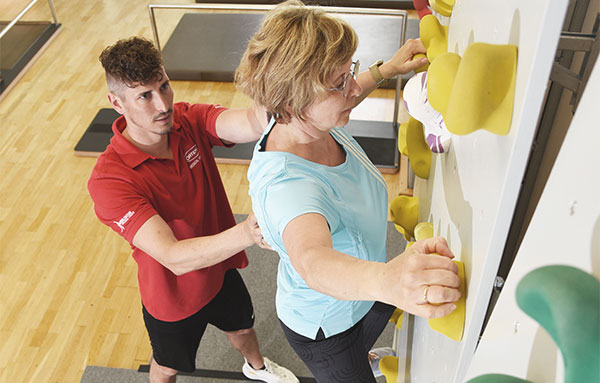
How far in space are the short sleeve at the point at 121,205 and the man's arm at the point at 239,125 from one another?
44 cm

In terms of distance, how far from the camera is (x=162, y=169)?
1.87 metres

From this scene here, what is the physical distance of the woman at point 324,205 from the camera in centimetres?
83

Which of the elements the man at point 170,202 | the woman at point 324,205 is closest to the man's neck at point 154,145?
the man at point 170,202

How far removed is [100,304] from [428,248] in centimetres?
261

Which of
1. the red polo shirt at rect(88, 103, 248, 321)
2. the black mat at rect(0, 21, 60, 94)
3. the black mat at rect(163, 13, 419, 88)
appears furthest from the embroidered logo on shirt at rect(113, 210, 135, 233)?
the black mat at rect(0, 21, 60, 94)

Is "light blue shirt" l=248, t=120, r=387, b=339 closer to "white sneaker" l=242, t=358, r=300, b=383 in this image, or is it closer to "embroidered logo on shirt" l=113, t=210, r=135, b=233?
"embroidered logo on shirt" l=113, t=210, r=135, b=233

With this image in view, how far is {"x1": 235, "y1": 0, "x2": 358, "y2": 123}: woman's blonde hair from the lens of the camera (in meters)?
1.26

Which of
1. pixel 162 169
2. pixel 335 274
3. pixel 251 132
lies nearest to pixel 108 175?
pixel 162 169

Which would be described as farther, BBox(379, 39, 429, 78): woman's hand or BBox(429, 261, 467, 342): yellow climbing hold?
BBox(379, 39, 429, 78): woman's hand

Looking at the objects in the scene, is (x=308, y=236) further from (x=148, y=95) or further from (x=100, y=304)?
(x=100, y=304)

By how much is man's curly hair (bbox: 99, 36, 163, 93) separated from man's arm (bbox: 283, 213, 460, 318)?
97 centimetres

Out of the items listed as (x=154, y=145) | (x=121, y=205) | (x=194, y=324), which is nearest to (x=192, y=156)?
(x=154, y=145)

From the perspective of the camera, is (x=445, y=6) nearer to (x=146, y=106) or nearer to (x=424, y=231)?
(x=424, y=231)

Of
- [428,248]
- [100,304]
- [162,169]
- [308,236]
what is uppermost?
[428,248]
